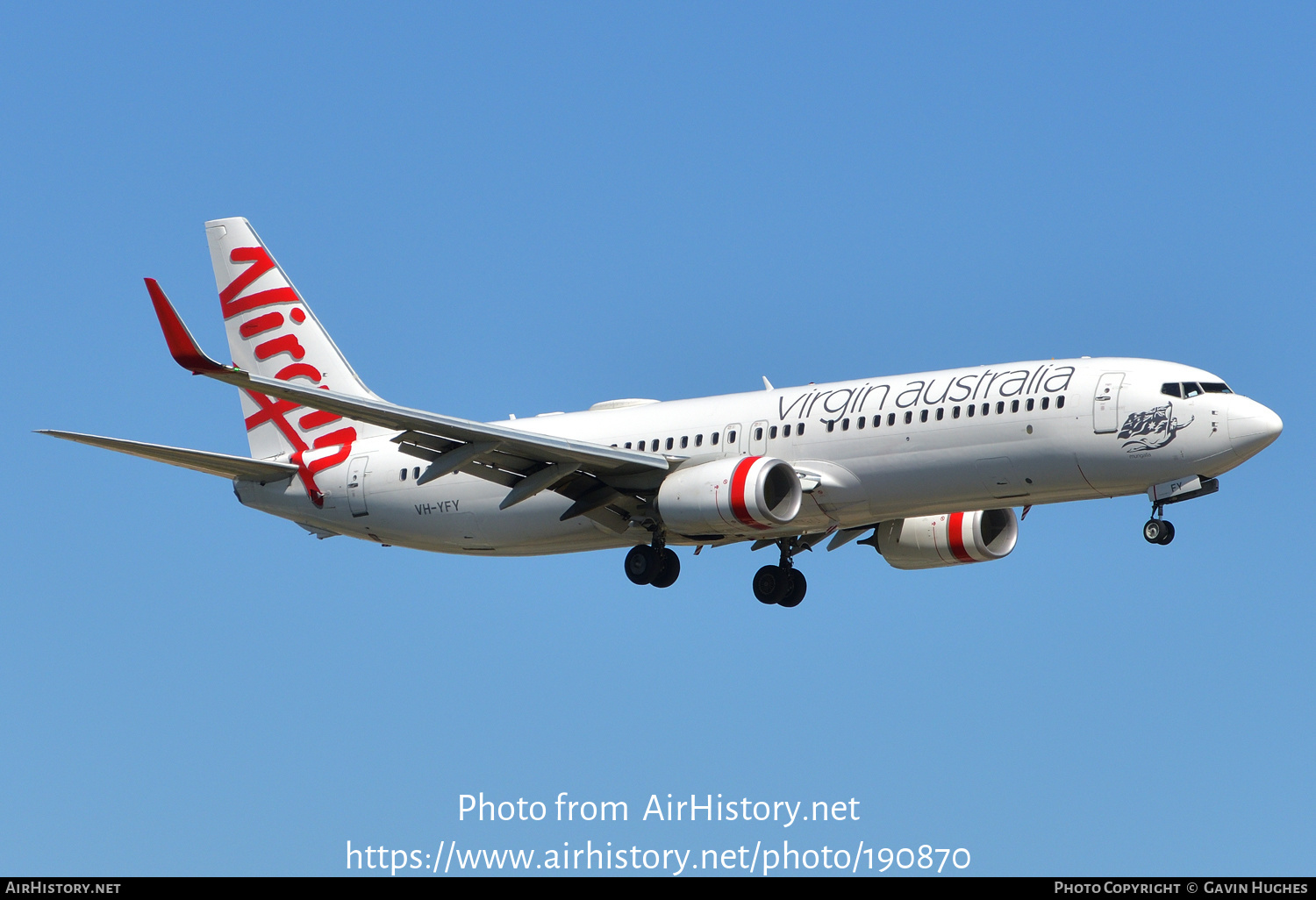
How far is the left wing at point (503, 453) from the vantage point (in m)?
39.1

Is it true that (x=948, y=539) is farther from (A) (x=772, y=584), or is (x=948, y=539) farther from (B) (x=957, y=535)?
(A) (x=772, y=584)

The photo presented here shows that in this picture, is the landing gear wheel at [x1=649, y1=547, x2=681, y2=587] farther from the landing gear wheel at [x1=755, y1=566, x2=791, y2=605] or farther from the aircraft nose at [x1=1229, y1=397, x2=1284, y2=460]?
the aircraft nose at [x1=1229, y1=397, x2=1284, y2=460]

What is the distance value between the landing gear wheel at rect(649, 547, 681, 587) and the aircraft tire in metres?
11.6

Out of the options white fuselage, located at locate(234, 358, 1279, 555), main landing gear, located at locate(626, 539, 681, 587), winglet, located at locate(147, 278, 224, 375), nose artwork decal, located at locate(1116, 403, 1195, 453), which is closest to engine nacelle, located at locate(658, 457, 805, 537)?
white fuselage, located at locate(234, 358, 1279, 555)

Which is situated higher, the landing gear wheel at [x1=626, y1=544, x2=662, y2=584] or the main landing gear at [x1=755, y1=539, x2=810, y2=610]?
the main landing gear at [x1=755, y1=539, x2=810, y2=610]

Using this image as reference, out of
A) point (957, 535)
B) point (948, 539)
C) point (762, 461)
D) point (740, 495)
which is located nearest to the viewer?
point (740, 495)

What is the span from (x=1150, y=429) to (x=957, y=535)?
8.53 metres

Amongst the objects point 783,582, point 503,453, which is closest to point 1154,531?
point 783,582

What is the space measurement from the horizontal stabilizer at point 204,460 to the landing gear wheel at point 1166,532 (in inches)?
927

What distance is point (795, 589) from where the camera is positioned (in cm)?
4794

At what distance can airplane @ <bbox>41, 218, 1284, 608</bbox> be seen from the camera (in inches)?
1574

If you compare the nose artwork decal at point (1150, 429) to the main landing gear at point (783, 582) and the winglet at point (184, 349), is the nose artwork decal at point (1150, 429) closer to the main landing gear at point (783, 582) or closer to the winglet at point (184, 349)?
the main landing gear at point (783, 582)

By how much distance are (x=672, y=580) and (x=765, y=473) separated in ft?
16.4
